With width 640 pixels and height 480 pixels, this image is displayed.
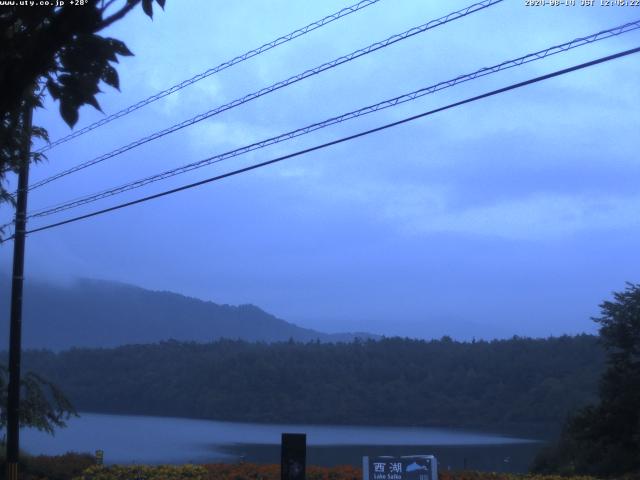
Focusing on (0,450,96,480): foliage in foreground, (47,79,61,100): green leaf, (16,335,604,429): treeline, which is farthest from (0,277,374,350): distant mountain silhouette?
(47,79,61,100): green leaf

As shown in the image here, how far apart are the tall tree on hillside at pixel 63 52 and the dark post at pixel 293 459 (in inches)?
315

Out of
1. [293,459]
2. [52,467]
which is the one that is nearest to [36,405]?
[52,467]

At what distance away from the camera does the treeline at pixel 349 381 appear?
123ft

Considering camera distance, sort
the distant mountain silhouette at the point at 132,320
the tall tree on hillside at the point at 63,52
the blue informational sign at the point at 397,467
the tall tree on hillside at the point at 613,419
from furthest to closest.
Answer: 1. the distant mountain silhouette at the point at 132,320
2. the tall tree on hillside at the point at 613,419
3. the blue informational sign at the point at 397,467
4. the tall tree on hillside at the point at 63,52

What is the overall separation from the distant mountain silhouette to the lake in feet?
88.5

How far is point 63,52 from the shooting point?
4383 millimetres

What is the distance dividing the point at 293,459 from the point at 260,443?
16431 mm

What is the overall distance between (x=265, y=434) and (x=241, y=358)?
17.3m

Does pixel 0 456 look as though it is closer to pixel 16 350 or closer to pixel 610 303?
pixel 16 350

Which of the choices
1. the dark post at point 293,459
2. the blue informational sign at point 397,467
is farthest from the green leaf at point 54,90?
the blue informational sign at point 397,467

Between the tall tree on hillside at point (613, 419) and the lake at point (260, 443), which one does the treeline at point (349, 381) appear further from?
the tall tree on hillside at point (613, 419)

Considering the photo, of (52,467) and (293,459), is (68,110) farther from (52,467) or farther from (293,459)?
(52,467)

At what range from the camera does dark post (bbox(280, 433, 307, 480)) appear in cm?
1199

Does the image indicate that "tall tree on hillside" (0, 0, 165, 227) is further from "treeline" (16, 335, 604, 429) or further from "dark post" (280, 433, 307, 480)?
"treeline" (16, 335, 604, 429)
